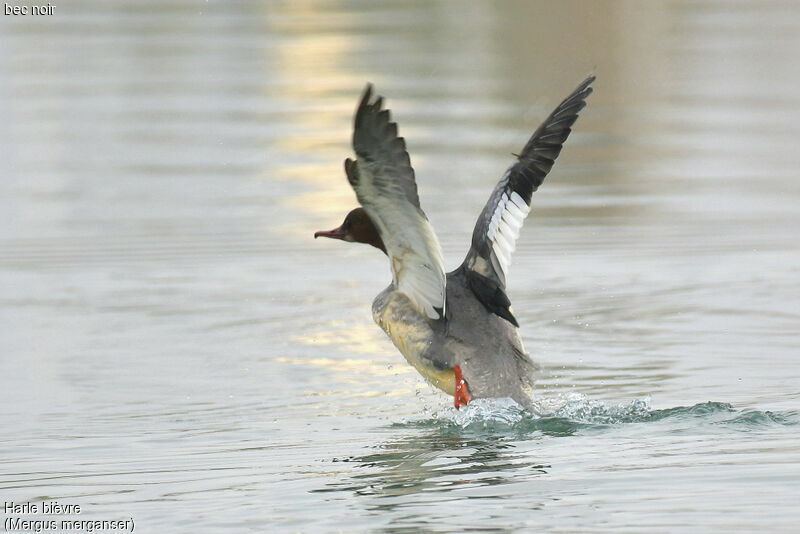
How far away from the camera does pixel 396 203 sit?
320 inches

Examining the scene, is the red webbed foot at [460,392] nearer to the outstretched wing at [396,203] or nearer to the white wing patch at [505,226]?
the outstretched wing at [396,203]

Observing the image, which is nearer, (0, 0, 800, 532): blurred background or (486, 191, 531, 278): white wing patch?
(0, 0, 800, 532): blurred background

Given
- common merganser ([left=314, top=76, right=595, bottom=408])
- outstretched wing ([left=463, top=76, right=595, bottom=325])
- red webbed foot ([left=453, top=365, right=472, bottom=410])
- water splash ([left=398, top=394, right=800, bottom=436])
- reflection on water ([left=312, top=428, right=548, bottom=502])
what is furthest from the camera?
outstretched wing ([left=463, top=76, right=595, bottom=325])

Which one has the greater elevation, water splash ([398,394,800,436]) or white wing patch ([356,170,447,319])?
white wing patch ([356,170,447,319])

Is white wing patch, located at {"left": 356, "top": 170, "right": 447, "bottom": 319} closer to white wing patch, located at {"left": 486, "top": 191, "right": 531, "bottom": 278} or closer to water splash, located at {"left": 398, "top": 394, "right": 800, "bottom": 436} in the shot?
white wing patch, located at {"left": 486, "top": 191, "right": 531, "bottom": 278}

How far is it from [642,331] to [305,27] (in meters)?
20.1

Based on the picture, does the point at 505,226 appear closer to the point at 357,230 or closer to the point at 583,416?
the point at 357,230

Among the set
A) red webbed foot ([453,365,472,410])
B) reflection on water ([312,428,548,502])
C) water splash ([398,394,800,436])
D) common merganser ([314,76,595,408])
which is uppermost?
common merganser ([314,76,595,408])

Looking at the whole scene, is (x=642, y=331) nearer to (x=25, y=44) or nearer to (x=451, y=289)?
(x=451, y=289)

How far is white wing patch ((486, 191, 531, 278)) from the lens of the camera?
9.30 meters

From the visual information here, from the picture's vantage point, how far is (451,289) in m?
9.33

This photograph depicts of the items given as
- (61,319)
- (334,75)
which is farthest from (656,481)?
(334,75)

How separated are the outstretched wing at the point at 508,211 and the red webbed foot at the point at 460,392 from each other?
428 millimetres

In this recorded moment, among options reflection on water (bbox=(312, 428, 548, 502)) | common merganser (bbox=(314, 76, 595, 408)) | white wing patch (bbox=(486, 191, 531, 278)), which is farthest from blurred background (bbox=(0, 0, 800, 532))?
white wing patch (bbox=(486, 191, 531, 278))
